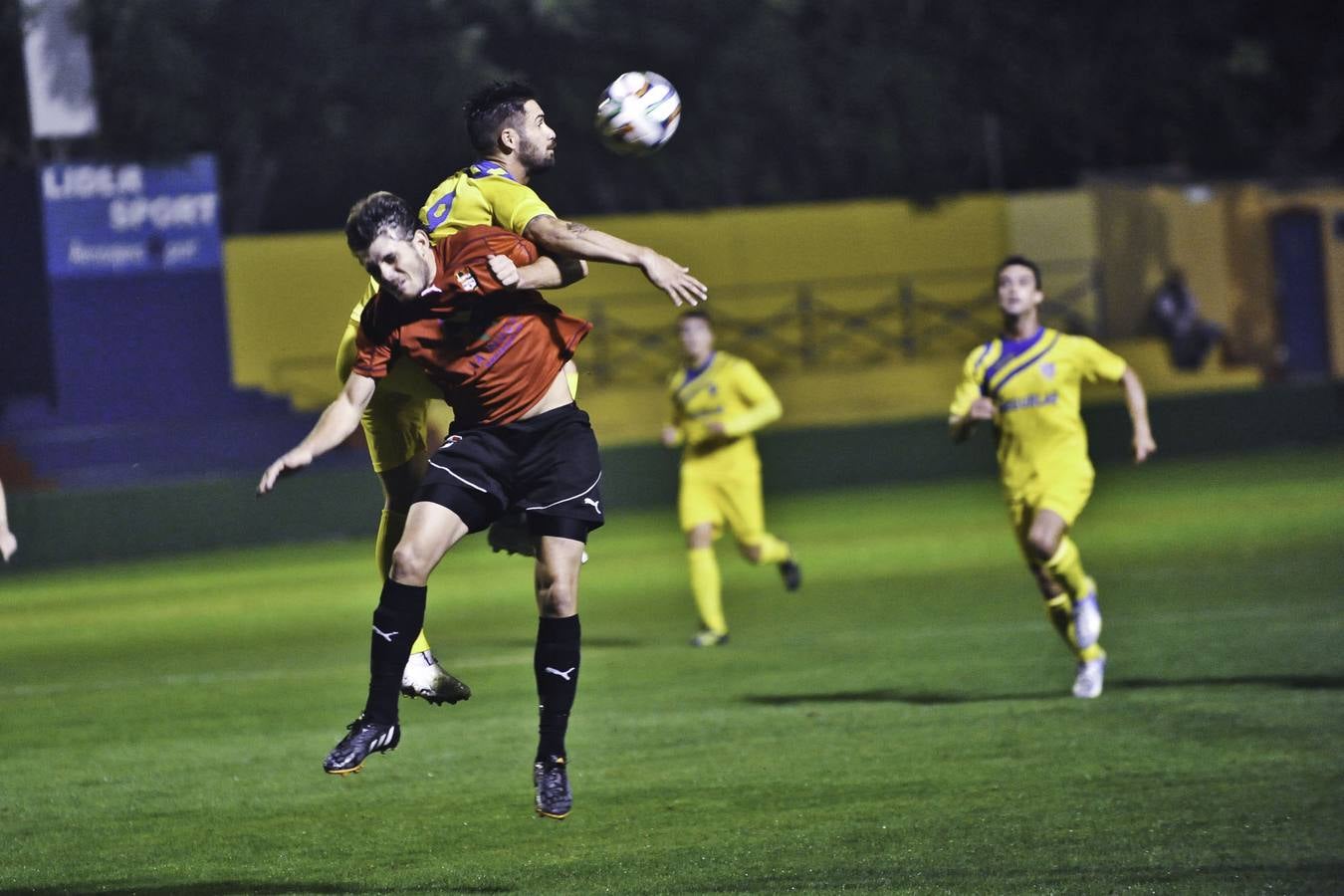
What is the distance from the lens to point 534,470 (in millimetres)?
6910

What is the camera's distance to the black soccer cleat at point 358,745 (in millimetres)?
6426

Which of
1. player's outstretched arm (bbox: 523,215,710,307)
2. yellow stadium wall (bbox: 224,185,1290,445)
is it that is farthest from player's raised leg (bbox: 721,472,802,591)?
yellow stadium wall (bbox: 224,185,1290,445)

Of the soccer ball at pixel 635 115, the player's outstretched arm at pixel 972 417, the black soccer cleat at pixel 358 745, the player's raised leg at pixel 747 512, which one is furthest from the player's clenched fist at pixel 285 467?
the player's raised leg at pixel 747 512

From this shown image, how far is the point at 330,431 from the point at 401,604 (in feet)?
2.11

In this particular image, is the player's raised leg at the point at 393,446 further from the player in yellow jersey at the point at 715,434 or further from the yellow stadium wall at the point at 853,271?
→ the yellow stadium wall at the point at 853,271

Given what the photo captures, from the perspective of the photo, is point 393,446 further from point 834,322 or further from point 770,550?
point 834,322

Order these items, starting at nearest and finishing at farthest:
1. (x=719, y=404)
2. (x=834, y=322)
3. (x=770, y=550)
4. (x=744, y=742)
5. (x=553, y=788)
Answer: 1. (x=553, y=788)
2. (x=744, y=742)
3. (x=719, y=404)
4. (x=770, y=550)
5. (x=834, y=322)

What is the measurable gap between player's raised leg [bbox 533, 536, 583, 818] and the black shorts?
0.29 feet

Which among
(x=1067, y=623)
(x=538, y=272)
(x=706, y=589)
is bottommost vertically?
(x=706, y=589)

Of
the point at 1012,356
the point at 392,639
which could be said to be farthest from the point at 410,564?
the point at 1012,356

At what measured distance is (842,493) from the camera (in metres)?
25.8

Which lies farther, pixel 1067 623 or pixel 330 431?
pixel 1067 623

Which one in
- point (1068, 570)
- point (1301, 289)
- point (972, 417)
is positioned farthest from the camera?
point (1301, 289)

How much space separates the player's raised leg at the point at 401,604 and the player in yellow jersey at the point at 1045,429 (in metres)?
4.22
